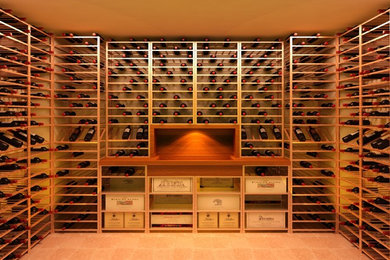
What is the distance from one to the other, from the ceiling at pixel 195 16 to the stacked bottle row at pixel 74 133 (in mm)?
337

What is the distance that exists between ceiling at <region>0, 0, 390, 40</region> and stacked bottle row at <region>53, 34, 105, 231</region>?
1.11 ft

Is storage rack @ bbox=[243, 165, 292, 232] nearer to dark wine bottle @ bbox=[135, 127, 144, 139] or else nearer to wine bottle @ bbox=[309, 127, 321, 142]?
wine bottle @ bbox=[309, 127, 321, 142]

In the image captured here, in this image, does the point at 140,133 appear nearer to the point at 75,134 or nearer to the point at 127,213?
the point at 75,134

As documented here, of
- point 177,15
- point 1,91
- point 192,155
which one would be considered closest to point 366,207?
point 192,155

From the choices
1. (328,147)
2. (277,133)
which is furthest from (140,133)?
(328,147)

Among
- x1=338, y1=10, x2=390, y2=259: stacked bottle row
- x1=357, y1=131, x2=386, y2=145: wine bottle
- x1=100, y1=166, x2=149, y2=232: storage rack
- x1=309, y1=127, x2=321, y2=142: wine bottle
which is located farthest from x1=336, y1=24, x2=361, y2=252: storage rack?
x1=100, y1=166, x2=149, y2=232: storage rack

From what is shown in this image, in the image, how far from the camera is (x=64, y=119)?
12.3ft

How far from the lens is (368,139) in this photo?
2.84m

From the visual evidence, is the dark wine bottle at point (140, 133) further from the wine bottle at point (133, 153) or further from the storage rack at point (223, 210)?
the storage rack at point (223, 210)

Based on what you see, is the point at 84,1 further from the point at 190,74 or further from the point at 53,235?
the point at 53,235

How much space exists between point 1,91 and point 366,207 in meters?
4.25

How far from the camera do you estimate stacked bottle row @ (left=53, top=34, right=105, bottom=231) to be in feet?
11.2

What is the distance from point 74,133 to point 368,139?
398 cm

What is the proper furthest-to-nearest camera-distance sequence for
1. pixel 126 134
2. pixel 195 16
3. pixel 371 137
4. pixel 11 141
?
pixel 126 134
pixel 195 16
pixel 371 137
pixel 11 141
